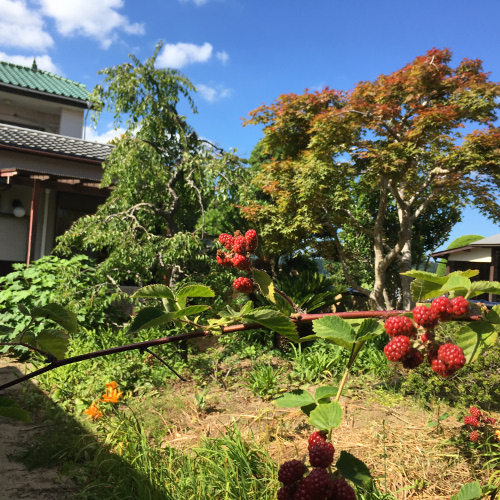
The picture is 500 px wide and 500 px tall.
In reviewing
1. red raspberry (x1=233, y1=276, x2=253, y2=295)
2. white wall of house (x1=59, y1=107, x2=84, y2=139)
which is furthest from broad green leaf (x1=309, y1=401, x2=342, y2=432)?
white wall of house (x1=59, y1=107, x2=84, y2=139)

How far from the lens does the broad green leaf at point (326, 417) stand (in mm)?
584

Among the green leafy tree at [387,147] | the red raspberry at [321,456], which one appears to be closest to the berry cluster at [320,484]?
the red raspberry at [321,456]

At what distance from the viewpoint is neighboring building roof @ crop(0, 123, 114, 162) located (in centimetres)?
1020

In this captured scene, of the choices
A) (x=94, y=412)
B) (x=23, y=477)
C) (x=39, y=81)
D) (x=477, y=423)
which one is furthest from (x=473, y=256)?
(x=23, y=477)

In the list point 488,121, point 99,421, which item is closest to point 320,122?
point 488,121

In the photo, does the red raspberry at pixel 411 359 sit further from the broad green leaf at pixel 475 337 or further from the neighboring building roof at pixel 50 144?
the neighboring building roof at pixel 50 144

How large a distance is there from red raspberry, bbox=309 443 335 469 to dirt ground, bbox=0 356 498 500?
2.63 m

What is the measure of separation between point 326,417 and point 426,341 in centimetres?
17

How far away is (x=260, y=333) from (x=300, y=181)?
2.65 meters

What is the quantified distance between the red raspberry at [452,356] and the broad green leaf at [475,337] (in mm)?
63

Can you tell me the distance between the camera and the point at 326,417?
597 mm

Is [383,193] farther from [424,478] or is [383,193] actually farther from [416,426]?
[424,478]

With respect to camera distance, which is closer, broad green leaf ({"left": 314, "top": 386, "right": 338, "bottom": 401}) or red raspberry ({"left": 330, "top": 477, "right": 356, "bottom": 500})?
red raspberry ({"left": 330, "top": 477, "right": 356, "bottom": 500})

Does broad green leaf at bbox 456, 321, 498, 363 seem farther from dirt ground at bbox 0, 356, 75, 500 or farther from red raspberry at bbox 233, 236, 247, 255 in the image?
dirt ground at bbox 0, 356, 75, 500
